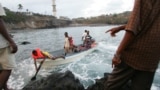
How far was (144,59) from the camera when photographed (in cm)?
282

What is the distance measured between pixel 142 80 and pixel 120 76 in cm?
23

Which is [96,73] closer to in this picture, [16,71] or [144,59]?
[16,71]

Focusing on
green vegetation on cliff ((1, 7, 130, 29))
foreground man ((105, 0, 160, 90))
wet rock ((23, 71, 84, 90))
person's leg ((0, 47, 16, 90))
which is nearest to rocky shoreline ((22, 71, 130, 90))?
wet rock ((23, 71, 84, 90))

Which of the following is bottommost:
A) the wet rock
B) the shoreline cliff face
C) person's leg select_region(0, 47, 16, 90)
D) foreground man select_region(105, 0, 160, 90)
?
the shoreline cliff face

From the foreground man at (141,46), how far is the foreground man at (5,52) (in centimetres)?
178

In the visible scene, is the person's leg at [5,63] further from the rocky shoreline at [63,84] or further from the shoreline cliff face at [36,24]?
the shoreline cliff face at [36,24]

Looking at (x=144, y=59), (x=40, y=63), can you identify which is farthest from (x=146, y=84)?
(x=40, y=63)

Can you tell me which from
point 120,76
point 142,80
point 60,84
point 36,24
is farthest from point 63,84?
point 36,24

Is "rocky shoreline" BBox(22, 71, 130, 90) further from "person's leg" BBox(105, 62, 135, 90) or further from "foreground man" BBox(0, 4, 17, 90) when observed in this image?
"person's leg" BBox(105, 62, 135, 90)

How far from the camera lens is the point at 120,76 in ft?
9.86

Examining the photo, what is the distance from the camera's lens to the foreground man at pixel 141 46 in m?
2.73

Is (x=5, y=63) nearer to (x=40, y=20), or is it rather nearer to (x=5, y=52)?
(x=5, y=52)

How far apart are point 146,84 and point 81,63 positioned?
1426 cm

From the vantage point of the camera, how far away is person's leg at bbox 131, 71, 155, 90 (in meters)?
2.92
